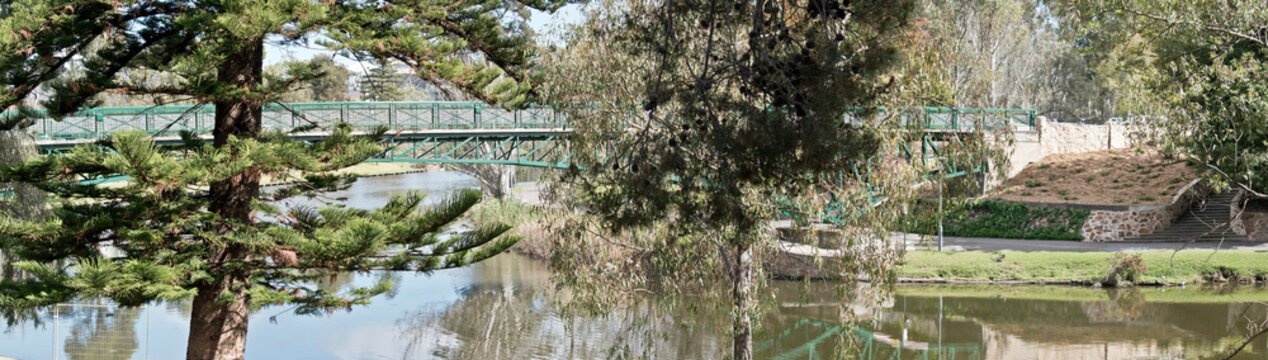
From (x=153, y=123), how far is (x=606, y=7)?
12620 millimetres

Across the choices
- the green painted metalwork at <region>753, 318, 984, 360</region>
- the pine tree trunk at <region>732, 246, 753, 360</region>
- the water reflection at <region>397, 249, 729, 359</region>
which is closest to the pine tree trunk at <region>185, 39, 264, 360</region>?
the pine tree trunk at <region>732, 246, 753, 360</region>

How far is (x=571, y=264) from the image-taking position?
32.3 feet

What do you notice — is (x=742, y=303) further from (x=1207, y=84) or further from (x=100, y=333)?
(x=100, y=333)

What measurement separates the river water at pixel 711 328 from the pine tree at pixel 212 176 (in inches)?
176

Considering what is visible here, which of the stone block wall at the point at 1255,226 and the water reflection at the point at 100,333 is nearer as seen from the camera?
the water reflection at the point at 100,333

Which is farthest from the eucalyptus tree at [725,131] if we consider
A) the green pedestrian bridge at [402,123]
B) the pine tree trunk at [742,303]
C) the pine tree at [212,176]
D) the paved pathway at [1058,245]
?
the paved pathway at [1058,245]

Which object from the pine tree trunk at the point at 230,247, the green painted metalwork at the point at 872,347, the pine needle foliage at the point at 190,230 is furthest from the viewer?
the green painted metalwork at the point at 872,347

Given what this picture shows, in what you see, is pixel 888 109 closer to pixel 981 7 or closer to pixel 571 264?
pixel 571 264

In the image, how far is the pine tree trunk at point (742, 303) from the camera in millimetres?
9750

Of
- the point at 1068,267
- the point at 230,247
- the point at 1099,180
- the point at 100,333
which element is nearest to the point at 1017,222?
the point at 1099,180

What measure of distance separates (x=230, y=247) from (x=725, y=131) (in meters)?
Answer: 4.54

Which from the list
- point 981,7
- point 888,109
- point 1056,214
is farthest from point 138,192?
point 981,7

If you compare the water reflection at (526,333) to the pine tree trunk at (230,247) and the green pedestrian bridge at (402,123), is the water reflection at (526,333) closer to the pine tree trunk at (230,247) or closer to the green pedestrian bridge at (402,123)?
the green pedestrian bridge at (402,123)

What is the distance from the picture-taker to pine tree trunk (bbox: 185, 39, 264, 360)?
8055 millimetres
